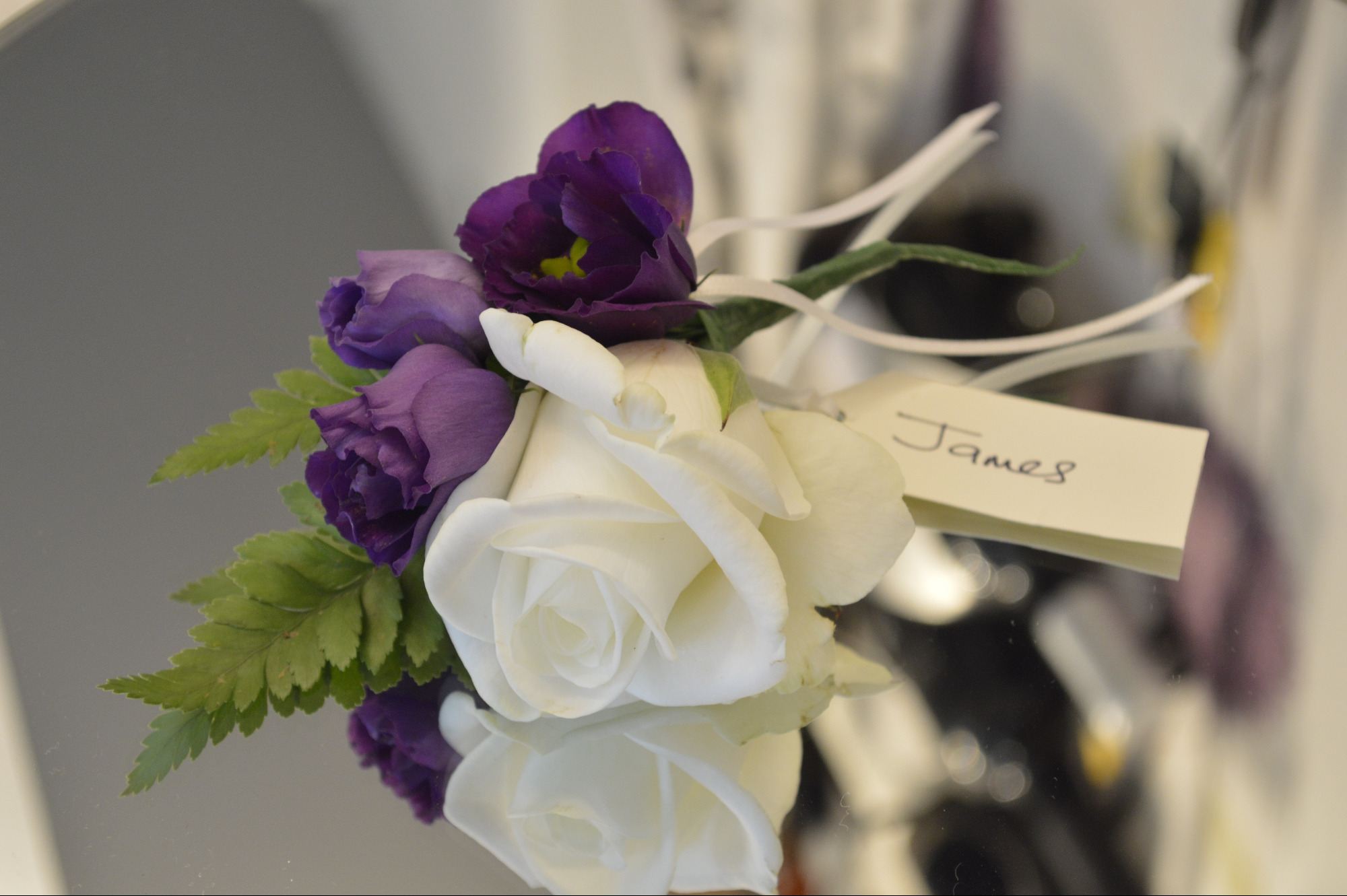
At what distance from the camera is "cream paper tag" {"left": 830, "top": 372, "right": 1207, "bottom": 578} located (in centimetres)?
62

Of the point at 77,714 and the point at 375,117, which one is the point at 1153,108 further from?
the point at 77,714

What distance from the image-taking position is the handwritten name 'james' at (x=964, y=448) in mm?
655

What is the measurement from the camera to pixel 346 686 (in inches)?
19.1

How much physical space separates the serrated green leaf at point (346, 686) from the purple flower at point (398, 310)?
0.43ft

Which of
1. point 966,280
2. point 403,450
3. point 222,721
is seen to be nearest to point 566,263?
point 403,450

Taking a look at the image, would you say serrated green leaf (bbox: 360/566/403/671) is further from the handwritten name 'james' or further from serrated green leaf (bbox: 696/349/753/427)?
the handwritten name 'james'

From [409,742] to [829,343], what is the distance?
372mm

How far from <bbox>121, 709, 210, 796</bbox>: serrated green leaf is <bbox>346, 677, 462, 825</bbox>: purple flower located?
0.08 meters

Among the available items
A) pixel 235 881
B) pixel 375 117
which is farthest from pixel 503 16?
pixel 235 881

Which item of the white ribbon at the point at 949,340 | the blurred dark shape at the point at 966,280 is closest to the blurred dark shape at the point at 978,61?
the blurred dark shape at the point at 966,280

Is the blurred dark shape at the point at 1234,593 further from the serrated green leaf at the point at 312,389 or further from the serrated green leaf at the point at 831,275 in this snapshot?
the serrated green leaf at the point at 312,389

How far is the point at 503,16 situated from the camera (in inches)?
39.3

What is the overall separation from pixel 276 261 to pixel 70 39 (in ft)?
1.02

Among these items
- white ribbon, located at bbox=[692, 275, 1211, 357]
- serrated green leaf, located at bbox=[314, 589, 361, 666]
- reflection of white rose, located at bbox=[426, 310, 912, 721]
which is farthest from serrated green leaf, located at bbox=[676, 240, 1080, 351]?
serrated green leaf, located at bbox=[314, 589, 361, 666]
